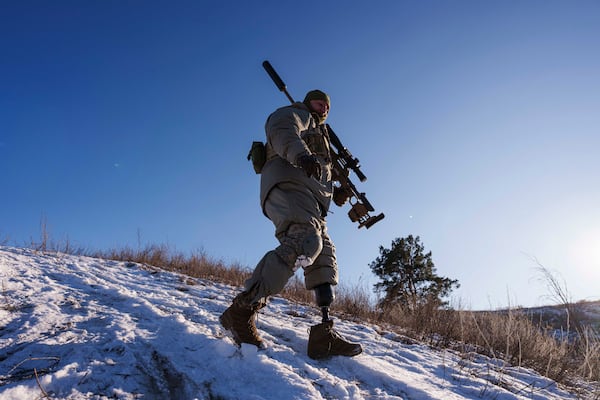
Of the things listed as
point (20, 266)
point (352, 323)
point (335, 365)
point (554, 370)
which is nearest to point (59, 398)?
point (335, 365)

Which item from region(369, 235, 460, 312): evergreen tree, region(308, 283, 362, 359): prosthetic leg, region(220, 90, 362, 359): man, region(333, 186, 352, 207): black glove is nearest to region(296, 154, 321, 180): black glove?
region(220, 90, 362, 359): man

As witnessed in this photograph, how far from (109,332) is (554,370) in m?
3.18

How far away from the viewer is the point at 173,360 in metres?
1.55

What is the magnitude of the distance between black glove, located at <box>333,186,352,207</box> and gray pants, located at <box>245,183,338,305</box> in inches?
30.0

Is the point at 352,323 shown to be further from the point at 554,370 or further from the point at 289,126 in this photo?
the point at 289,126

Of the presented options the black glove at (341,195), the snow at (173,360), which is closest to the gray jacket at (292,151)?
the black glove at (341,195)

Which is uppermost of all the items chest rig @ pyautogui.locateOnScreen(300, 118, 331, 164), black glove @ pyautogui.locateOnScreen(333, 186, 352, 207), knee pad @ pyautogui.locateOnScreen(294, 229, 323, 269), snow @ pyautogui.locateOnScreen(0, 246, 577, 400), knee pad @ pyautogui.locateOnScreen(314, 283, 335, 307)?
chest rig @ pyautogui.locateOnScreen(300, 118, 331, 164)

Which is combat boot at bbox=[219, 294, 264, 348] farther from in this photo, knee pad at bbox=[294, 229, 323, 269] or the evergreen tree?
the evergreen tree

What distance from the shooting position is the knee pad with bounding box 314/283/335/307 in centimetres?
202

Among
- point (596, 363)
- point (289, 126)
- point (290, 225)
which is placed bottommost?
point (596, 363)

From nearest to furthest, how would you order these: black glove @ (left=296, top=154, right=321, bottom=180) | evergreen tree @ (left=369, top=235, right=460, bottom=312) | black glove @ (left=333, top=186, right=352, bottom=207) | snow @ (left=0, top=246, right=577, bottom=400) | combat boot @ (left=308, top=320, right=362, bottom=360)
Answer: snow @ (left=0, top=246, right=577, bottom=400) < black glove @ (left=296, top=154, right=321, bottom=180) < combat boot @ (left=308, top=320, right=362, bottom=360) < black glove @ (left=333, top=186, right=352, bottom=207) < evergreen tree @ (left=369, top=235, right=460, bottom=312)

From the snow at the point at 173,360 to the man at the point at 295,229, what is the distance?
0.40ft

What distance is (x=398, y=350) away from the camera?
Result: 8.30 feet

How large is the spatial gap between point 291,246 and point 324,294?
16.9 inches
